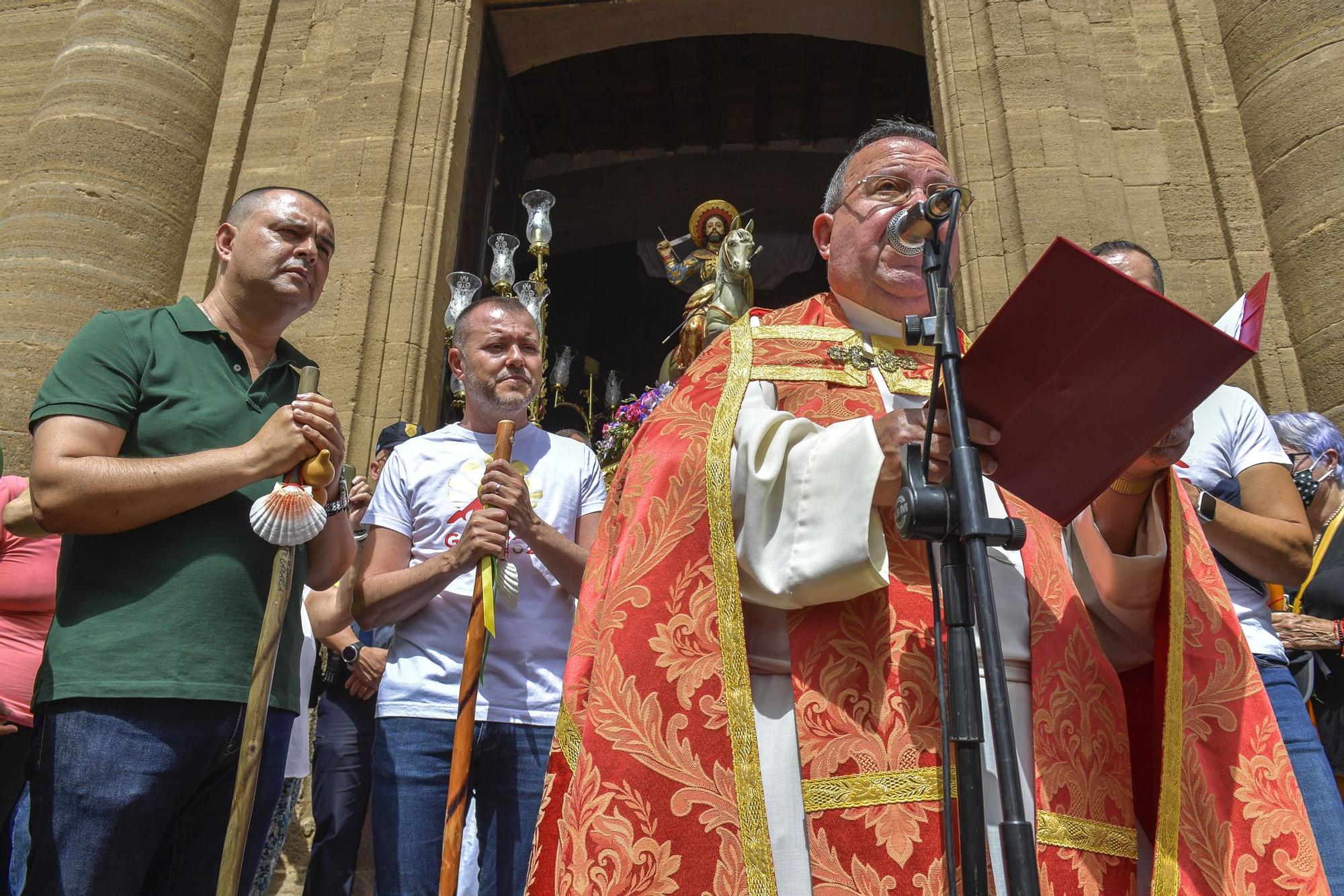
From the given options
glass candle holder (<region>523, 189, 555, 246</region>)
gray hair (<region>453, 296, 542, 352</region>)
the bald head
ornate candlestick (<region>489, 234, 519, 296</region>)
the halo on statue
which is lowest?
the bald head

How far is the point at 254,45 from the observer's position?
6.80 meters

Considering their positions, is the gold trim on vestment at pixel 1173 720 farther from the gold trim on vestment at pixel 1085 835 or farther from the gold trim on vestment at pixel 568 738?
the gold trim on vestment at pixel 568 738

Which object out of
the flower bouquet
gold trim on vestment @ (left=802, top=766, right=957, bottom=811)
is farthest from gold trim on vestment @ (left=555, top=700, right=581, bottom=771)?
the flower bouquet

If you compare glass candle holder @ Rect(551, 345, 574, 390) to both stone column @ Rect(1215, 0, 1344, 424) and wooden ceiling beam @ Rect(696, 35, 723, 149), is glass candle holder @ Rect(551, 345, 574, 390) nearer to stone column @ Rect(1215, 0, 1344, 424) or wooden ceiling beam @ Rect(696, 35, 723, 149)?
wooden ceiling beam @ Rect(696, 35, 723, 149)

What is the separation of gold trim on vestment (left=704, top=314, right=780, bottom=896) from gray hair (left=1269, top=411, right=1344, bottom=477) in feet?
7.49

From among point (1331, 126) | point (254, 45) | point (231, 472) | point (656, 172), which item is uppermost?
point (656, 172)

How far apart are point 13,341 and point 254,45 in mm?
2539

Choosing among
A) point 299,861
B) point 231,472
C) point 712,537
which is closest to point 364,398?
point 299,861

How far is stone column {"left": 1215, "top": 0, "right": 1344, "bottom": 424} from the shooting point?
503cm

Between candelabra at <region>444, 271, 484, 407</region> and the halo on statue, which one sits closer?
candelabra at <region>444, 271, 484, 407</region>

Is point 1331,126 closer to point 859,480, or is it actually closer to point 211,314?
point 859,480

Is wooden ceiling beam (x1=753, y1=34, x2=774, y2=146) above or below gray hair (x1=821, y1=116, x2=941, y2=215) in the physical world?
above

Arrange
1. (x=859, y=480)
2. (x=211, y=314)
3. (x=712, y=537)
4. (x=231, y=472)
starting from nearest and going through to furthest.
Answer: (x=859, y=480), (x=712, y=537), (x=231, y=472), (x=211, y=314)

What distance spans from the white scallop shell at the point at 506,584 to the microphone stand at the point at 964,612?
134 cm
